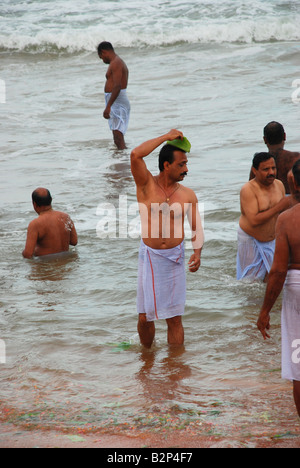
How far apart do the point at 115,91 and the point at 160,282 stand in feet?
23.8

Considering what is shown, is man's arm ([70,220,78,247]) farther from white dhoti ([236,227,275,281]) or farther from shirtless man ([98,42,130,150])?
shirtless man ([98,42,130,150])

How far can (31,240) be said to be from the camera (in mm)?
7703

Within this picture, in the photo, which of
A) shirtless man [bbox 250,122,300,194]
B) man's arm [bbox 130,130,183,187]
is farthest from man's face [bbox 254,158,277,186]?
man's arm [bbox 130,130,183,187]

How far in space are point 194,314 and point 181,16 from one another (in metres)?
20.8

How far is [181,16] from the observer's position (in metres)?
25.0

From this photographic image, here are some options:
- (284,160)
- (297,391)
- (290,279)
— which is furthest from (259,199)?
(297,391)

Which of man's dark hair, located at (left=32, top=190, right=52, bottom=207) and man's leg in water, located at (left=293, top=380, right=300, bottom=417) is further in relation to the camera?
man's dark hair, located at (left=32, top=190, right=52, bottom=207)

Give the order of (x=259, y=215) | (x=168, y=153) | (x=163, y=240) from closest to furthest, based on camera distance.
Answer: (x=168, y=153) → (x=163, y=240) → (x=259, y=215)

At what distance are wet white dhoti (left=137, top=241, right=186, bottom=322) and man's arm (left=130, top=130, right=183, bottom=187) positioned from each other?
53 cm

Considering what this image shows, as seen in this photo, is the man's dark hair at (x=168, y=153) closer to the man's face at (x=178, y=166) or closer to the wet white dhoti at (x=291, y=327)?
the man's face at (x=178, y=166)

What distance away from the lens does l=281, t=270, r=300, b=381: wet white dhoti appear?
3.89m

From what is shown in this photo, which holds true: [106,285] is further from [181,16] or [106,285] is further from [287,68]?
[181,16]

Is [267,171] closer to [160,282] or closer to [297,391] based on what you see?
[160,282]
